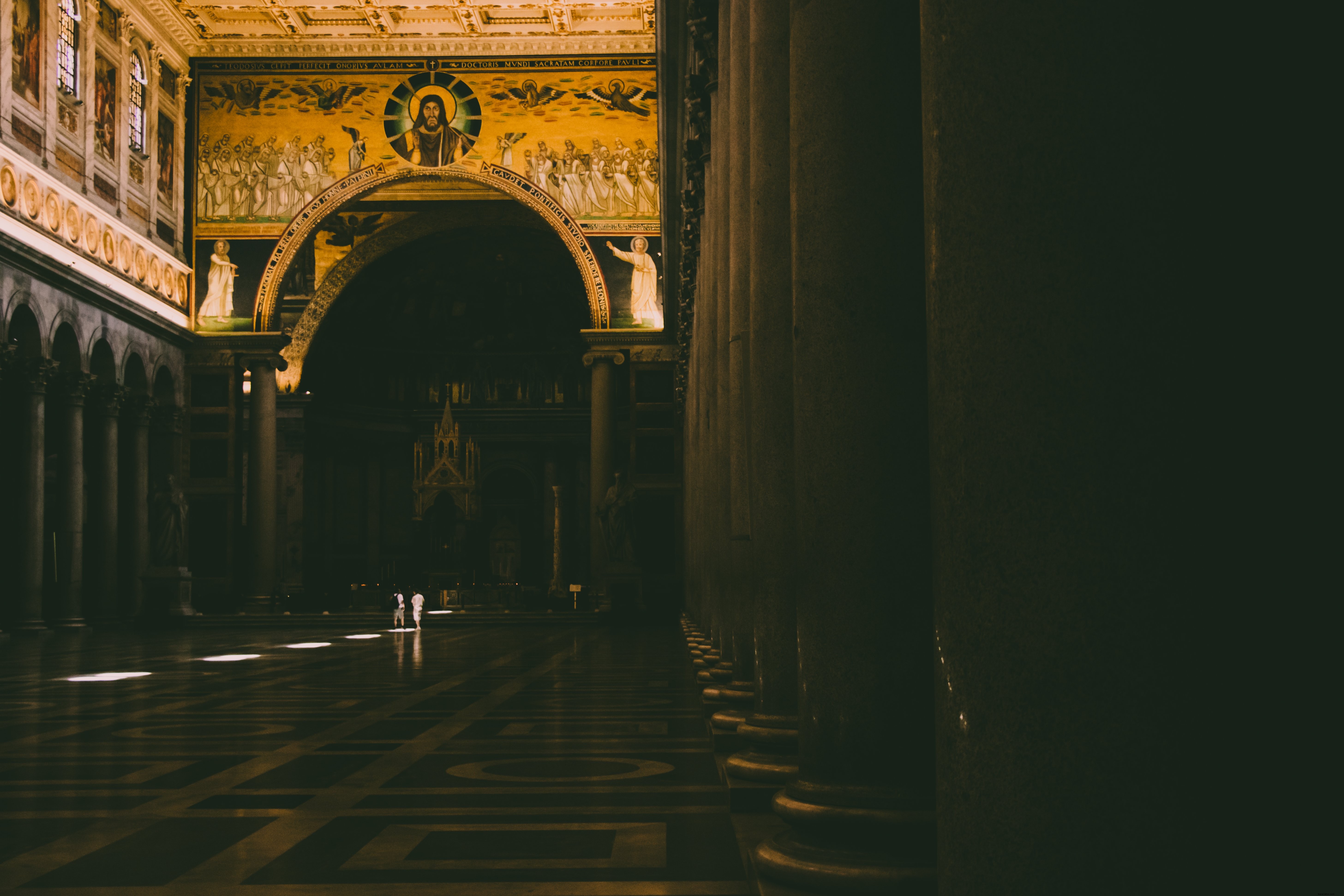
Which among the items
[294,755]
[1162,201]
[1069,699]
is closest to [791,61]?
[1162,201]

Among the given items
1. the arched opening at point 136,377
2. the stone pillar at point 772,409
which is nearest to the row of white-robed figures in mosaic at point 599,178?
the arched opening at point 136,377

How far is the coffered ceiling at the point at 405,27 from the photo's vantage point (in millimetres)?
33375

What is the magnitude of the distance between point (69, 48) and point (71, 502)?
32.3 ft

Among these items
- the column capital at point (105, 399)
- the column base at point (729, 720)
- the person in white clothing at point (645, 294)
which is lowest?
the column base at point (729, 720)

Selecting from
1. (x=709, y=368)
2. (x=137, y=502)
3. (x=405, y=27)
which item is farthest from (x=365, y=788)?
(x=405, y=27)

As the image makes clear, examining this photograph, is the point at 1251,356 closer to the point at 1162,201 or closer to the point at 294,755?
the point at 1162,201

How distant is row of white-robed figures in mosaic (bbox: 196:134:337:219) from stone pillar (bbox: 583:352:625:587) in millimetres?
8644

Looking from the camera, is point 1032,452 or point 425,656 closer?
point 1032,452

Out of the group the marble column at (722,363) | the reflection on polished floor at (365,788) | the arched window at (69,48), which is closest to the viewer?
the reflection on polished floor at (365,788)

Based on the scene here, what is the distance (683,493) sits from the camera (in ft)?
112

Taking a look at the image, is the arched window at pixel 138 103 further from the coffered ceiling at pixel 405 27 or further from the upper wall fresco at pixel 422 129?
the upper wall fresco at pixel 422 129

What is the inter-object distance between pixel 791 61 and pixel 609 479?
101 ft

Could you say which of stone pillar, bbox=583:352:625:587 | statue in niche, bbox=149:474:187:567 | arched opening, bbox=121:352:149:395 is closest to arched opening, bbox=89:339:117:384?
arched opening, bbox=121:352:149:395

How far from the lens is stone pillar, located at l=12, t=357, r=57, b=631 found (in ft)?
86.3
